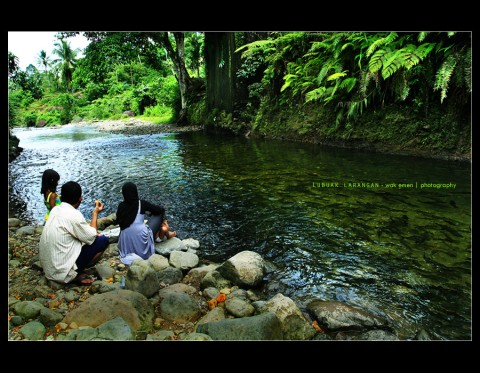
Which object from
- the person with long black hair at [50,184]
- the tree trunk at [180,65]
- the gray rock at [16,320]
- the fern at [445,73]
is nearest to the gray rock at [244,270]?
the gray rock at [16,320]

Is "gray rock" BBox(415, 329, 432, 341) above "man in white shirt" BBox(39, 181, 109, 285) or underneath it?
underneath

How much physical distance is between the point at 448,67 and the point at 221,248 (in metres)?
6.28

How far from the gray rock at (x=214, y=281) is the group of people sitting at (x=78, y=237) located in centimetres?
101

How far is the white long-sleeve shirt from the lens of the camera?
3.49 meters

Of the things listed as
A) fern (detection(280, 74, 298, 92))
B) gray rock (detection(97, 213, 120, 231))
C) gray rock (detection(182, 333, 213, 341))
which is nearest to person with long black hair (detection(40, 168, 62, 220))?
gray rock (detection(97, 213, 120, 231))

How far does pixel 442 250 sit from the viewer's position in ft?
13.9

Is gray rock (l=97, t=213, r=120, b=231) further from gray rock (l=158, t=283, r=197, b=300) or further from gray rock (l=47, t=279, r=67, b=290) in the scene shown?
gray rock (l=158, t=283, r=197, b=300)

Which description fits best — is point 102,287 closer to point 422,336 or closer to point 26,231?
point 26,231

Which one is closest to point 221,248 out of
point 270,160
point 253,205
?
point 253,205

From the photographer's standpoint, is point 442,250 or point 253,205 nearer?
point 442,250

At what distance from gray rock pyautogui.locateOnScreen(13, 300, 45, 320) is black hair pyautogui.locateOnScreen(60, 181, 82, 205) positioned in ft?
3.44

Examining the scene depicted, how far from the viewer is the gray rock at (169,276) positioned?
393cm

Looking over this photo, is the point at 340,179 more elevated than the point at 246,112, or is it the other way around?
the point at 246,112

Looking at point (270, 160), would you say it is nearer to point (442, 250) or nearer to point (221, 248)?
point (221, 248)
